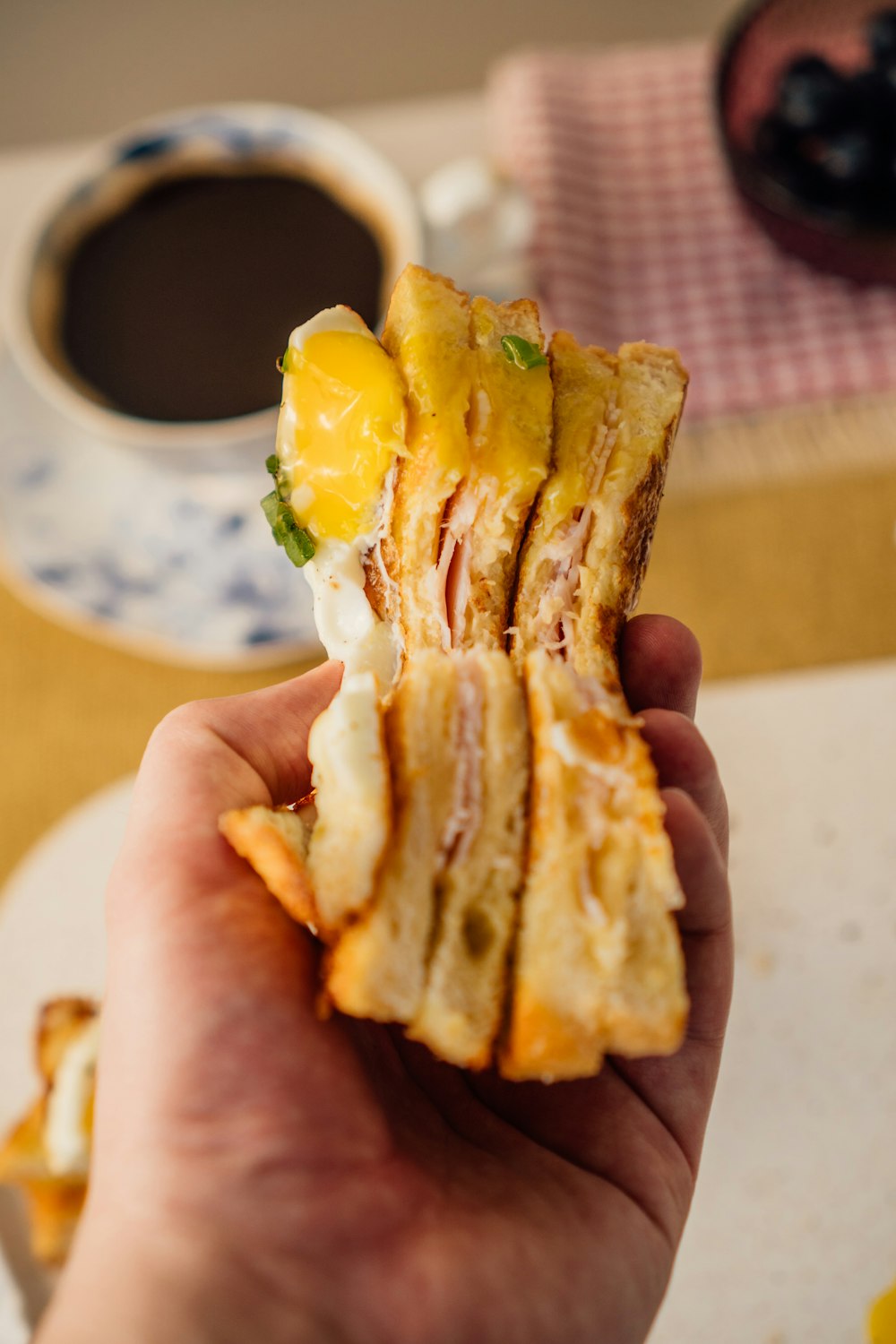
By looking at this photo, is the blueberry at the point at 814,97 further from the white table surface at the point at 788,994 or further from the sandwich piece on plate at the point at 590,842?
the sandwich piece on plate at the point at 590,842

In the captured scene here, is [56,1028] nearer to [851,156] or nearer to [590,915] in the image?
[590,915]

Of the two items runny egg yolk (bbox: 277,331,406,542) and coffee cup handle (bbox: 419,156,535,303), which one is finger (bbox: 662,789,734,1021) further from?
coffee cup handle (bbox: 419,156,535,303)

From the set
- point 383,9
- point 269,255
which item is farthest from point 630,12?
point 269,255

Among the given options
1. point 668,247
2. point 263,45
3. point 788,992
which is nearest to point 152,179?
point 668,247

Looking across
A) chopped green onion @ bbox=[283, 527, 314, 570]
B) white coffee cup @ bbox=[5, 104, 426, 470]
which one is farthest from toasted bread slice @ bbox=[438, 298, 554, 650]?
white coffee cup @ bbox=[5, 104, 426, 470]

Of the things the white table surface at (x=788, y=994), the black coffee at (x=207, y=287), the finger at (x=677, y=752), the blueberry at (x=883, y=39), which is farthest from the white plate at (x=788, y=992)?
the blueberry at (x=883, y=39)

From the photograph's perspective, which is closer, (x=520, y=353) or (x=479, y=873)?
(x=479, y=873)
